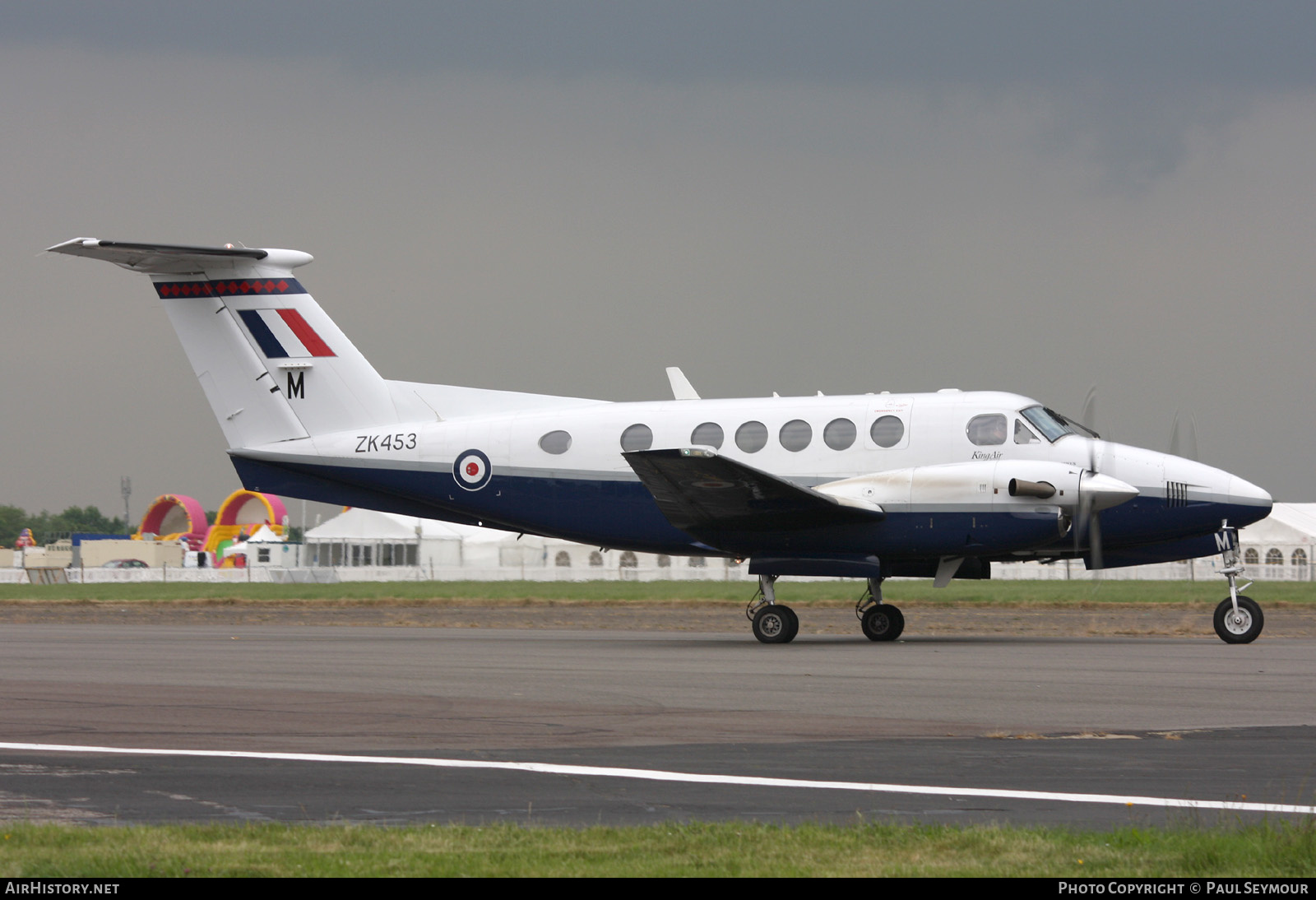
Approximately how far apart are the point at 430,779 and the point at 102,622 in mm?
23948

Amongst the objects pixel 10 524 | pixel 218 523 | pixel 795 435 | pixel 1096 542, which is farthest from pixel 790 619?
pixel 10 524

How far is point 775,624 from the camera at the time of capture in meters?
20.1

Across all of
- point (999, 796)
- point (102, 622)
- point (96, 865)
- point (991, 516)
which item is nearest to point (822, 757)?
point (999, 796)

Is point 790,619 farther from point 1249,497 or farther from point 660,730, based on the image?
point 660,730

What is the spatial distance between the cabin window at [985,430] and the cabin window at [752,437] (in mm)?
3212

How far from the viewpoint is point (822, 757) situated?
28.0 ft

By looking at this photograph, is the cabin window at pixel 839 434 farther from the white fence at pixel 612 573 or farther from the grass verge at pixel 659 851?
the white fence at pixel 612 573

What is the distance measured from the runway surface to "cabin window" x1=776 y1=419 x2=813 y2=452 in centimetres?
371

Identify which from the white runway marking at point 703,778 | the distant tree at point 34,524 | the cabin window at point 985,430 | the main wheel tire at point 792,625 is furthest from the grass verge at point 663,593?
the distant tree at point 34,524

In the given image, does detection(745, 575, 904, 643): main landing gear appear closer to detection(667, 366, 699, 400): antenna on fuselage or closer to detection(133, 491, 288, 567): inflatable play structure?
detection(667, 366, 699, 400): antenna on fuselage

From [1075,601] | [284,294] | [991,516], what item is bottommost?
[1075,601]

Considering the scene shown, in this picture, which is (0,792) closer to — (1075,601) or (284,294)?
(284,294)

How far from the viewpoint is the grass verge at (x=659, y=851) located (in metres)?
5.31

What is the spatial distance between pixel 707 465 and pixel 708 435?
228 centimetres
